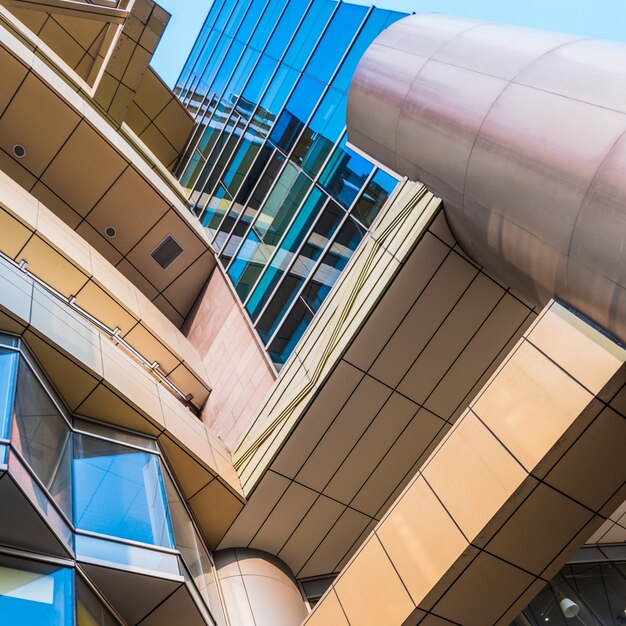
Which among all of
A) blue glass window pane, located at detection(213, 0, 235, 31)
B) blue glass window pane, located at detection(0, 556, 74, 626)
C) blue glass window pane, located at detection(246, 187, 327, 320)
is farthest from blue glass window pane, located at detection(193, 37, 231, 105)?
blue glass window pane, located at detection(0, 556, 74, 626)

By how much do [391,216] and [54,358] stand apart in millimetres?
6438

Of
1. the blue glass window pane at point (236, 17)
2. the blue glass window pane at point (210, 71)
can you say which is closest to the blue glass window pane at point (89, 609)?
the blue glass window pane at point (210, 71)

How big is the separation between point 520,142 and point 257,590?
362 inches

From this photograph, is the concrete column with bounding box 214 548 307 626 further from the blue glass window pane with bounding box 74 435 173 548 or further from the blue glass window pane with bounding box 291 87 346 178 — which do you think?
the blue glass window pane with bounding box 291 87 346 178

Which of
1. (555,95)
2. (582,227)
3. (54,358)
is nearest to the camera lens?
(582,227)

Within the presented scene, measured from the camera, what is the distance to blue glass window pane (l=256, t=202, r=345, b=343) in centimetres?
1515

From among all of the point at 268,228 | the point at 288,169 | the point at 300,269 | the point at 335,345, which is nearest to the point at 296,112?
the point at 288,169

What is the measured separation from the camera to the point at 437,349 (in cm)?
1216

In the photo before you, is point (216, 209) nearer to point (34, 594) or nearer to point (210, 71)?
point (210, 71)

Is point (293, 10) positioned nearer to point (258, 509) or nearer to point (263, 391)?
point (263, 391)

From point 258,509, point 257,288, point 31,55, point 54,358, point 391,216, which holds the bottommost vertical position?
point 258,509

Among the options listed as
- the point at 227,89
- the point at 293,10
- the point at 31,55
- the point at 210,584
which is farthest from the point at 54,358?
the point at 227,89

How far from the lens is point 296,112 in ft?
60.6

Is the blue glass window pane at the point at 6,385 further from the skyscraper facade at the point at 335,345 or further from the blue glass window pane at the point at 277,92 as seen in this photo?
the blue glass window pane at the point at 277,92
